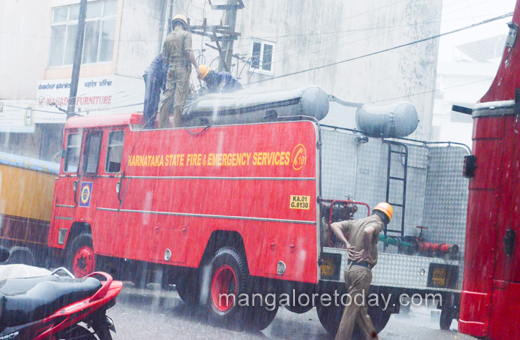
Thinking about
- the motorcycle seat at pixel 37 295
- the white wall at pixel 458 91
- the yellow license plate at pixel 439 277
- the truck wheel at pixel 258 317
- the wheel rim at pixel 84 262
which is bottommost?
the truck wheel at pixel 258 317

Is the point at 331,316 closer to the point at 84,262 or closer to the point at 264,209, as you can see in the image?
the point at 264,209

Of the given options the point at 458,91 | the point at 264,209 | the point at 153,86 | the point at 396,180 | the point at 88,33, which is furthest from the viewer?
the point at 458,91

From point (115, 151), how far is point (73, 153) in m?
1.36

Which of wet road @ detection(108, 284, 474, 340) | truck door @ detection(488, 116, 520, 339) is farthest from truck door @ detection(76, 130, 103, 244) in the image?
truck door @ detection(488, 116, 520, 339)

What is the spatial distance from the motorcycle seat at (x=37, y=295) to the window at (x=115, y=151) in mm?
6838

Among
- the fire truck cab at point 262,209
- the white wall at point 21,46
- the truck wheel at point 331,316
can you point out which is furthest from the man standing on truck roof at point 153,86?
the white wall at point 21,46

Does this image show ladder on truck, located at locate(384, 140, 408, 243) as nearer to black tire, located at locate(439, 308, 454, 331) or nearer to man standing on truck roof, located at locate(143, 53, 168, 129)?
black tire, located at locate(439, 308, 454, 331)

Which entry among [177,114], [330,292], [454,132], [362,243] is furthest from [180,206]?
[454,132]

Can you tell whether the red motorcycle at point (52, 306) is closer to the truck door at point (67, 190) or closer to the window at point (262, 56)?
the truck door at point (67, 190)

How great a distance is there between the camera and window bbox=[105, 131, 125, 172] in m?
12.0

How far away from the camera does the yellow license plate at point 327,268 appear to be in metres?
8.54

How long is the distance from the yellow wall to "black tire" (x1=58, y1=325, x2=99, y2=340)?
900 centimetres

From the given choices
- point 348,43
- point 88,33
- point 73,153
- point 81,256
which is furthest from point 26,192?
point 348,43

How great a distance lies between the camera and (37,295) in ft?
15.6
